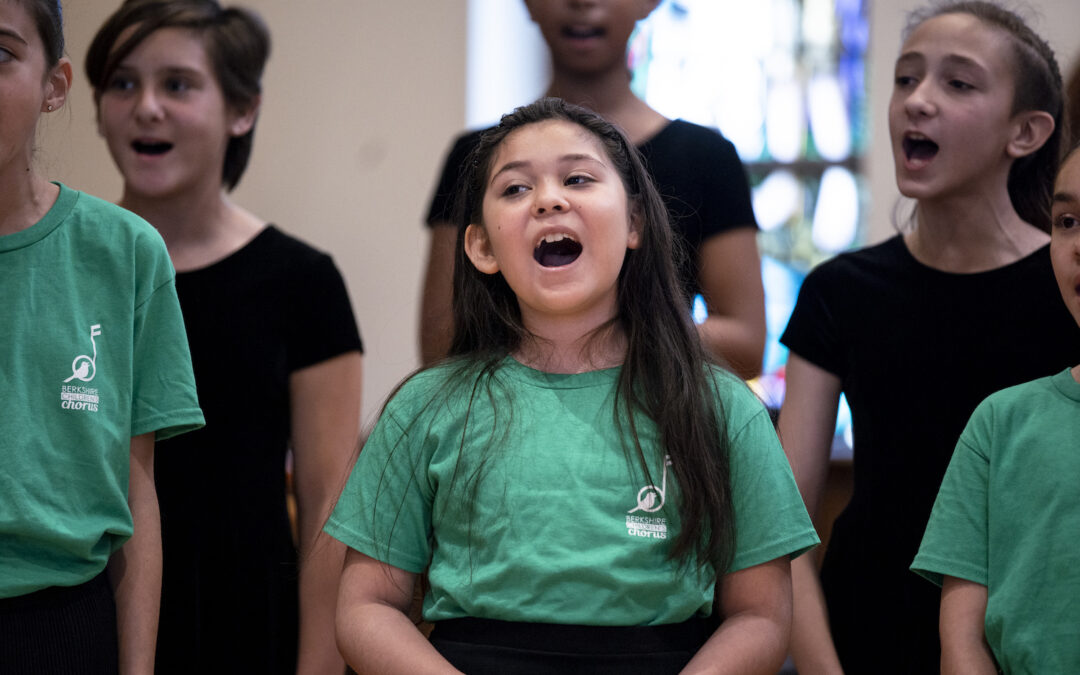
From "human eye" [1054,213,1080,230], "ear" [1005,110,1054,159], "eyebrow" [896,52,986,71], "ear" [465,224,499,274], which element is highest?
"eyebrow" [896,52,986,71]

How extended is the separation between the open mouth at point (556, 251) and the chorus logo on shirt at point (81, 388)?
65cm

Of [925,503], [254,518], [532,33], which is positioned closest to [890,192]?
[532,33]

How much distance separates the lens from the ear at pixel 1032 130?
2090mm

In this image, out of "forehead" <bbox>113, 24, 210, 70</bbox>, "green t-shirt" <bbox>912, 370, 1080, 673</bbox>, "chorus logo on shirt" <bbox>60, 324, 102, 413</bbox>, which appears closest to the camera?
"green t-shirt" <bbox>912, 370, 1080, 673</bbox>

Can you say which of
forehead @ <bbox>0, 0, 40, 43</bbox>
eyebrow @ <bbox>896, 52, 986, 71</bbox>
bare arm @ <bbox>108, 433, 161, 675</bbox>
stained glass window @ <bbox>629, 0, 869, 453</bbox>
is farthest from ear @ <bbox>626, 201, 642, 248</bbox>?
stained glass window @ <bbox>629, 0, 869, 453</bbox>

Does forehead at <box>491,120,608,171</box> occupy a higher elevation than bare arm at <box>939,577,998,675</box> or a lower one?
higher

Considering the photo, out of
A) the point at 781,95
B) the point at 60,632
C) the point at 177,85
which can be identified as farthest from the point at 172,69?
the point at 781,95

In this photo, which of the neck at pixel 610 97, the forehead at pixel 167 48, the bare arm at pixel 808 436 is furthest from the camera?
the forehead at pixel 167 48

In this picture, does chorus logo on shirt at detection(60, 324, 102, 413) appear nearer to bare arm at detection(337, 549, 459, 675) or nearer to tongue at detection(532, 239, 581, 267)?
bare arm at detection(337, 549, 459, 675)

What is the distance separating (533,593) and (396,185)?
148 inches

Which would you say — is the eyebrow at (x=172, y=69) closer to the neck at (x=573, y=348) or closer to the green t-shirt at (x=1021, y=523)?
the neck at (x=573, y=348)

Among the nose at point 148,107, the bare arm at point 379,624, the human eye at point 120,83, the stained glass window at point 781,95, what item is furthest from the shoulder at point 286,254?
the stained glass window at point 781,95

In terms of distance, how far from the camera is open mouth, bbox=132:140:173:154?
92.3 inches

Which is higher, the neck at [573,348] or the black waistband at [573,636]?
the neck at [573,348]
